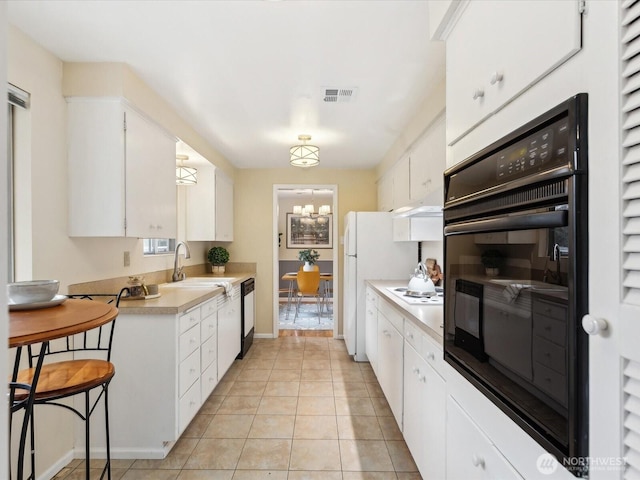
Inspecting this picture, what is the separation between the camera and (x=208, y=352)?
112 inches

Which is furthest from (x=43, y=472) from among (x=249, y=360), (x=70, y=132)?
(x=249, y=360)

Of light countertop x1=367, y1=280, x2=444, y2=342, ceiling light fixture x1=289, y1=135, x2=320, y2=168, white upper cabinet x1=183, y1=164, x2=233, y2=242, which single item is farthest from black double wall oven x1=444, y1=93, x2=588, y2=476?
white upper cabinet x1=183, y1=164, x2=233, y2=242

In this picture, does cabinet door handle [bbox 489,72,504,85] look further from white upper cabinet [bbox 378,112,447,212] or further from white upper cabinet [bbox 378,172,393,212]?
white upper cabinet [bbox 378,172,393,212]

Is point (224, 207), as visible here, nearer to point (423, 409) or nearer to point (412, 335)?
point (412, 335)

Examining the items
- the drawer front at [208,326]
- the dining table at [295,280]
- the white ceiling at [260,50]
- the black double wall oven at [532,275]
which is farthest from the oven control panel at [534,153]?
the dining table at [295,280]

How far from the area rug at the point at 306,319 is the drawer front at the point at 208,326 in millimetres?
2766

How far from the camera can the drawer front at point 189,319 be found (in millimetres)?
2318

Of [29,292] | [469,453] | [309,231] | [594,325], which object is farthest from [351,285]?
[309,231]

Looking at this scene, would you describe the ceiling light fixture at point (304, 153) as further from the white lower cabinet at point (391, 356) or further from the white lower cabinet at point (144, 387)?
the white lower cabinet at point (144, 387)

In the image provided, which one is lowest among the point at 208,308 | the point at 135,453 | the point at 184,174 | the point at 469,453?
the point at 135,453

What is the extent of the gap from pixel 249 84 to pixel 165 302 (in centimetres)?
154

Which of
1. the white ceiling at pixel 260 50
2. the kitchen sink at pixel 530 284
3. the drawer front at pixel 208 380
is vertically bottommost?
the drawer front at pixel 208 380

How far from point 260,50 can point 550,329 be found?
1.97 m

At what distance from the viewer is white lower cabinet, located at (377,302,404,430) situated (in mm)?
2367
